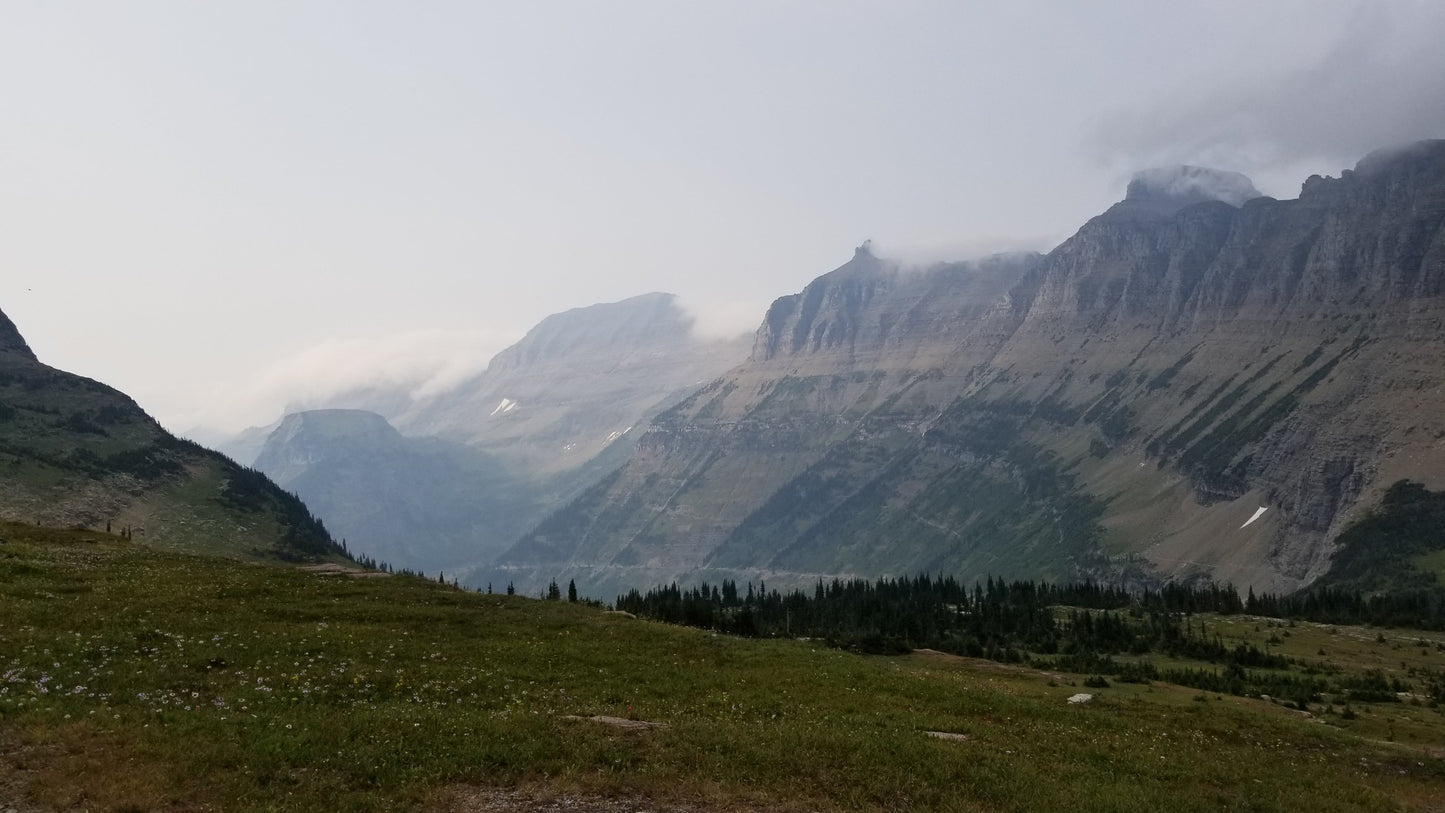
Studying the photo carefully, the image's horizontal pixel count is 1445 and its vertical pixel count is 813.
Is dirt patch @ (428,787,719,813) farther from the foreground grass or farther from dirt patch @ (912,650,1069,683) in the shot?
dirt patch @ (912,650,1069,683)

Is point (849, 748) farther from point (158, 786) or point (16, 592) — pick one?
point (16, 592)

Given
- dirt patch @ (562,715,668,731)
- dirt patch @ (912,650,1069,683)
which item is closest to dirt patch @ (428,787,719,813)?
dirt patch @ (562,715,668,731)

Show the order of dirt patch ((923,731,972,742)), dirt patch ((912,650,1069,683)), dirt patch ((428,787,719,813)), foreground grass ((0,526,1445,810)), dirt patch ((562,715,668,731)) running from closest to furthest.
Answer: dirt patch ((428,787,719,813)) < foreground grass ((0,526,1445,810)) < dirt patch ((562,715,668,731)) < dirt patch ((923,731,972,742)) < dirt patch ((912,650,1069,683))

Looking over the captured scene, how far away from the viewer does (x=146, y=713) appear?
29391 mm

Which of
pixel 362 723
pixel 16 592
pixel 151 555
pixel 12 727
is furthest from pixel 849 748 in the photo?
pixel 151 555

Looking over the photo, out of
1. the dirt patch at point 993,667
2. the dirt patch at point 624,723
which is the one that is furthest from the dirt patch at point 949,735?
the dirt patch at point 993,667

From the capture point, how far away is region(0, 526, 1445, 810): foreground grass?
85.5 ft

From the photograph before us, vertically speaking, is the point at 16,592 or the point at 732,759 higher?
the point at 16,592

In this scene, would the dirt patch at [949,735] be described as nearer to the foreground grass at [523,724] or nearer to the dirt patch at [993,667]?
the foreground grass at [523,724]

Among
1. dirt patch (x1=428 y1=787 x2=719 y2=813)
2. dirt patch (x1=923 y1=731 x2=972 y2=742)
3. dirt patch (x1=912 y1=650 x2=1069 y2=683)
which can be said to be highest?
dirt patch (x1=428 y1=787 x2=719 y2=813)

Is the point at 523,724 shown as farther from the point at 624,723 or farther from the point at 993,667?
the point at 993,667

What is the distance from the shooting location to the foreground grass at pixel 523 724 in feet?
85.5

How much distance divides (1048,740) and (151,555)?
72051mm

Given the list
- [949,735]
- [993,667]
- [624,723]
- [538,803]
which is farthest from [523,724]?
[993,667]
